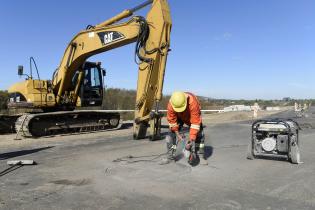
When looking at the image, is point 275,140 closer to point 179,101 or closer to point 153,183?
point 179,101

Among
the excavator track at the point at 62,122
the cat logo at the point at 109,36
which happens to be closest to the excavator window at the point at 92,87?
the excavator track at the point at 62,122

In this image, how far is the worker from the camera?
320 inches

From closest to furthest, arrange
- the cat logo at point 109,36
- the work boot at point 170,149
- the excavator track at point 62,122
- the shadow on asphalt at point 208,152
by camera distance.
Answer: the work boot at point 170,149, the shadow on asphalt at point 208,152, the cat logo at point 109,36, the excavator track at point 62,122

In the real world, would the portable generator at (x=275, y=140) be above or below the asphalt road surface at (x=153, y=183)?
above

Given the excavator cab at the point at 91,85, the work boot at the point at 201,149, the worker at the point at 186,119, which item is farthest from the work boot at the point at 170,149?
the excavator cab at the point at 91,85

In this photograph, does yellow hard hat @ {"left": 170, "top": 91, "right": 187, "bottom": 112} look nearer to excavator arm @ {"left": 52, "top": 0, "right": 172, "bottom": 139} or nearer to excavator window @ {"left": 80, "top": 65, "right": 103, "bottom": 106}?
excavator arm @ {"left": 52, "top": 0, "right": 172, "bottom": 139}

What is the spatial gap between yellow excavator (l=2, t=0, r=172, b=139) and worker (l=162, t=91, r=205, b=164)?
445 cm

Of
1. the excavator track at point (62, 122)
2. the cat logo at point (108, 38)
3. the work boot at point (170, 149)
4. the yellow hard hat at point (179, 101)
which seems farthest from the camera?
the excavator track at point (62, 122)

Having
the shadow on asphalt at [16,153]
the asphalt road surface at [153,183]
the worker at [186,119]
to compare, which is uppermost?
the worker at [186,119]

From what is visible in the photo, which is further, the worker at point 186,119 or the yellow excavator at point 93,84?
the yellow excavator at point 93,84

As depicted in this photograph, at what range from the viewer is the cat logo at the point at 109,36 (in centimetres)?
1500

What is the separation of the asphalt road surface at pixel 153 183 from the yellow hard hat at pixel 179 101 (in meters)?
1.18

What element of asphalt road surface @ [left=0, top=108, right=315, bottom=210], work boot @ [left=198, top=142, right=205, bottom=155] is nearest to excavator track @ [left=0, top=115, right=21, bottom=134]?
asphalt road surface @ [left=0, top=108, right=315, bottom=210]

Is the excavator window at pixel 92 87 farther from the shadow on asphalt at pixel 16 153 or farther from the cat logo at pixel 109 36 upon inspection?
the shadow on asphalt at pixel 16 153
